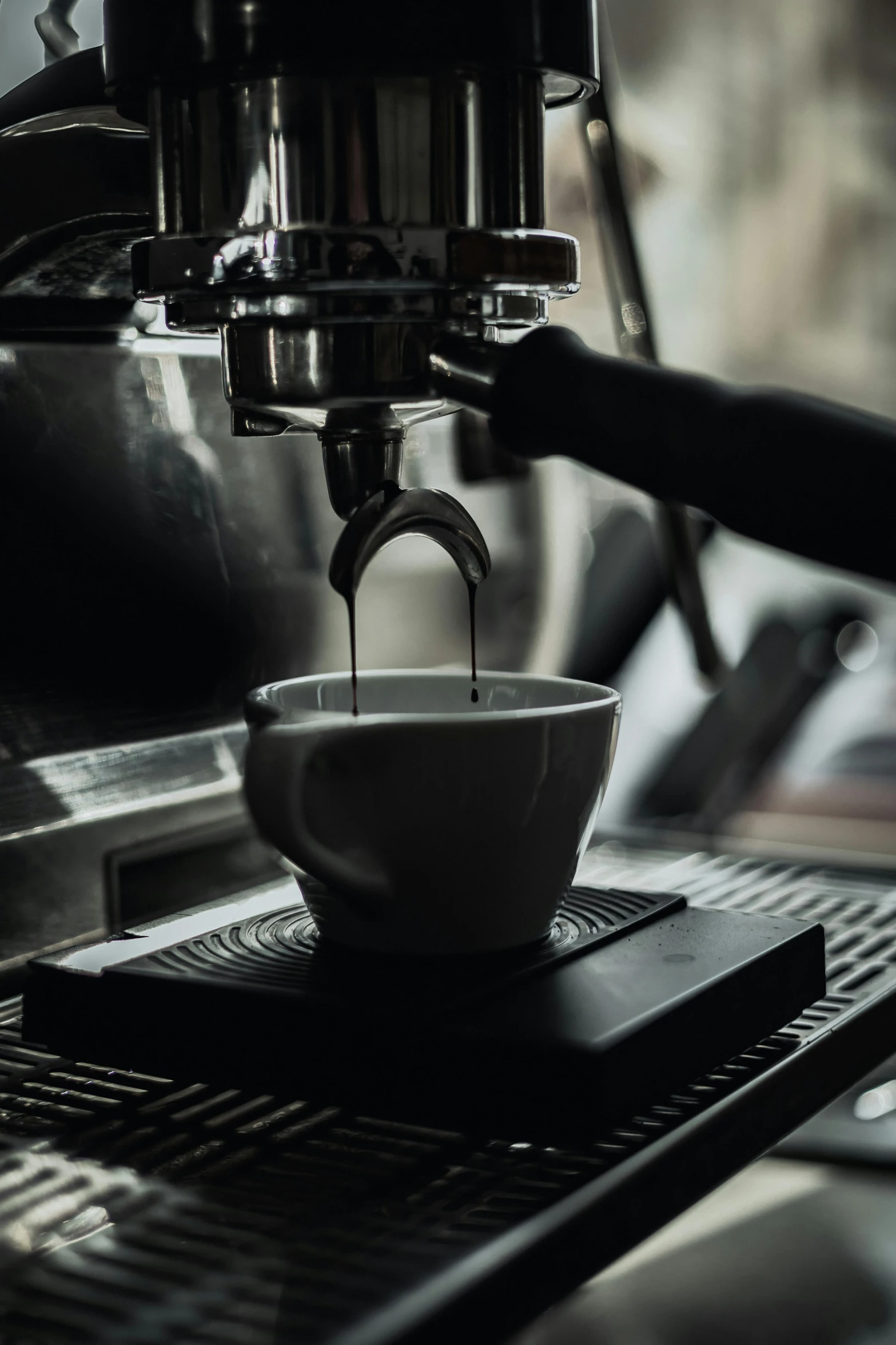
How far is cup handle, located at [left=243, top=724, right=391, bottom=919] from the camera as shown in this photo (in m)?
0.30

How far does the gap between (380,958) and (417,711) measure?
77 millimetres

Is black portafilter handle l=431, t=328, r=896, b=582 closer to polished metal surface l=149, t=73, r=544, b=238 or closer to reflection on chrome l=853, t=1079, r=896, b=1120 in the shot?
polished metal surface l=149, t=73, r=544, b=238

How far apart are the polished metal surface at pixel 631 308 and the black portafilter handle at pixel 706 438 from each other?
31cm

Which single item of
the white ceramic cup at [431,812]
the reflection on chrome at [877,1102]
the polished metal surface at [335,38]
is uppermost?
the polished metal surface at [335,38]

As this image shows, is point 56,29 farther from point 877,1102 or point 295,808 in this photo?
point 877,1102

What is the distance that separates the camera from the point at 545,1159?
0.27 metres

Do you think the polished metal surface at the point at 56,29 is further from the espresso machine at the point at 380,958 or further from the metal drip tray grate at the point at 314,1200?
the metal drip tray grate at the point at 314,1200

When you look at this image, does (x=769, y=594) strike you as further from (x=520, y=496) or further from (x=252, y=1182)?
(x=252, y=1182)

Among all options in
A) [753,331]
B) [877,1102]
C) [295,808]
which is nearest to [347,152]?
[295,808]

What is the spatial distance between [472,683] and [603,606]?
492mm

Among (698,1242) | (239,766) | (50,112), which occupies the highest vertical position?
(50,112)

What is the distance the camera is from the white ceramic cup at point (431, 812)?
302 millimetres

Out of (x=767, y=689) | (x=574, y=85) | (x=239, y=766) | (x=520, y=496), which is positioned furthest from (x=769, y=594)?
(x=574, y=85)

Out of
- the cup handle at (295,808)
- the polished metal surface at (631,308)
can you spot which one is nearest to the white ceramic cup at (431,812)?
the cup handle at (295,808)
